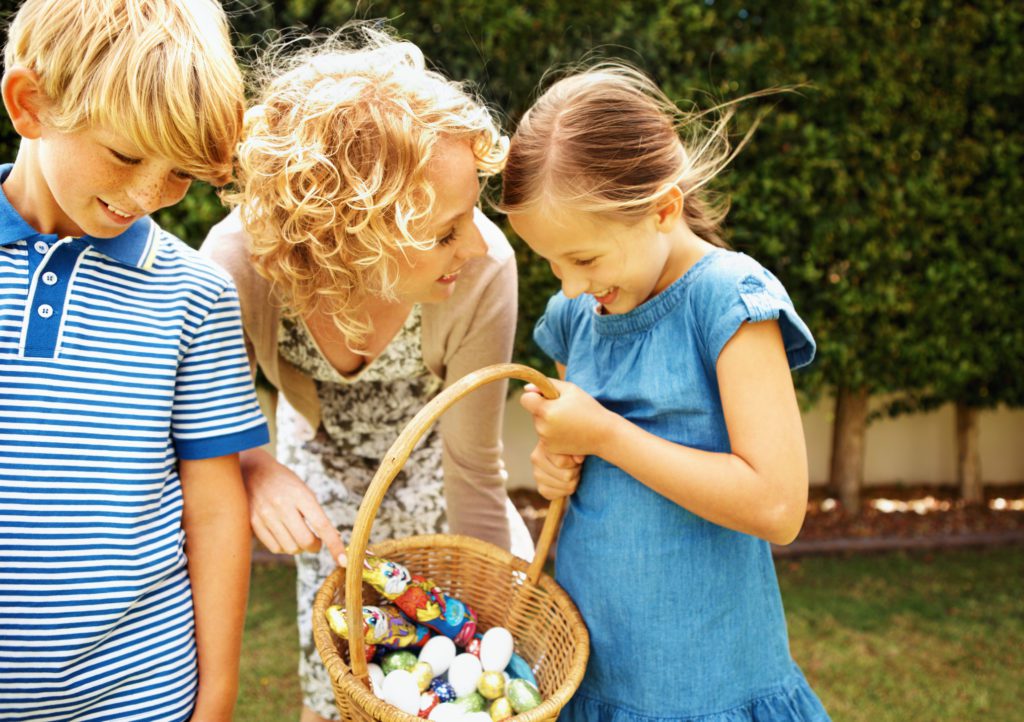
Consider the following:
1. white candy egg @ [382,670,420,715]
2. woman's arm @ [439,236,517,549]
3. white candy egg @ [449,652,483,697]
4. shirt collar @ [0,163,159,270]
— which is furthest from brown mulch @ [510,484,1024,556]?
shirt collar @ [0,163,159,270]

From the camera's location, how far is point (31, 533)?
1298 mm

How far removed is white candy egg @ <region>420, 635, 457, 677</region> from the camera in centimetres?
161

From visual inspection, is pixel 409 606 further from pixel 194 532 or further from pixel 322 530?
pixel 194 532

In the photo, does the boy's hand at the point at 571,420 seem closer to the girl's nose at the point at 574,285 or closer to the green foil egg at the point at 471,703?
the girl's nose at the point at 574,285

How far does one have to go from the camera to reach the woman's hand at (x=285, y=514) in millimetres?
1528

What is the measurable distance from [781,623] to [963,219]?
327cm

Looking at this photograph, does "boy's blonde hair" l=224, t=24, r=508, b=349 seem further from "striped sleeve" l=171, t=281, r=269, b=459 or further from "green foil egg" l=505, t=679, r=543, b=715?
"green foil egg" l=505, t=679, r=543, b=715

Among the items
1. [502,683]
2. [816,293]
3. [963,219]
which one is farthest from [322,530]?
[963,219]

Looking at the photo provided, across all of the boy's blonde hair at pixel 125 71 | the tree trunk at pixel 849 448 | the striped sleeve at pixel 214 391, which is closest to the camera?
the boy's blonde hair at pixel 125 71

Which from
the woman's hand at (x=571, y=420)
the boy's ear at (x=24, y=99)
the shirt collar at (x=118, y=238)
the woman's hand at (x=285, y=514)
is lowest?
the woman's hand at (x=285, y=514)

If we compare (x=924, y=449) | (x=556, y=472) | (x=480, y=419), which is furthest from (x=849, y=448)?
(x=556, y=472)

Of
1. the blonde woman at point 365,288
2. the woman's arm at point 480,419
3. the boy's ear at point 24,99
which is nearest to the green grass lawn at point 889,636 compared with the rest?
the blonde woman at point 365,288

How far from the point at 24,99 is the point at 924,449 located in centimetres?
500

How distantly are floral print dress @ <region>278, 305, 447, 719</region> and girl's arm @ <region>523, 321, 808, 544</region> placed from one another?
2.52 feet
